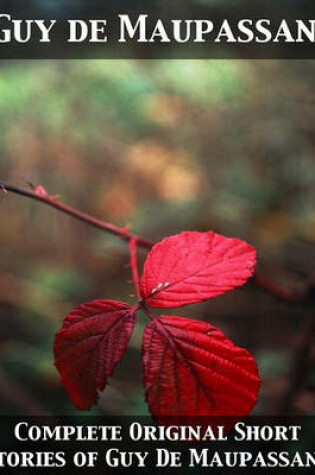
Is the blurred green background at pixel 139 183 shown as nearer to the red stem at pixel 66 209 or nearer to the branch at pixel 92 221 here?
the branch at pixel 92 221

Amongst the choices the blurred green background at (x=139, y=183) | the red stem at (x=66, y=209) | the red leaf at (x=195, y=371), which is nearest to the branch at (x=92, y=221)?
the red stem at (x=66, y=209)

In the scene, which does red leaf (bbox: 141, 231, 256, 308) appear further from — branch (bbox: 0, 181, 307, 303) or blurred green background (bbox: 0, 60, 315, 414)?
blurred green background (bbox: 0, 60, 315, 414)

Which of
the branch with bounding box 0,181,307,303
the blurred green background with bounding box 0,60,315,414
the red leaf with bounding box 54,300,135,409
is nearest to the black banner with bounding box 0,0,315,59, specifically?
the blurred green background with bounding box 0,60,315,414

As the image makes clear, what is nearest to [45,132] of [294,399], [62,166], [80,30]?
[62,166]

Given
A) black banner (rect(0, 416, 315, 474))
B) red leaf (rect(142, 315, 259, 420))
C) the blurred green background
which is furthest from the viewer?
the blurred green background

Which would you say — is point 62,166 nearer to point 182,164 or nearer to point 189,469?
point 182,164
